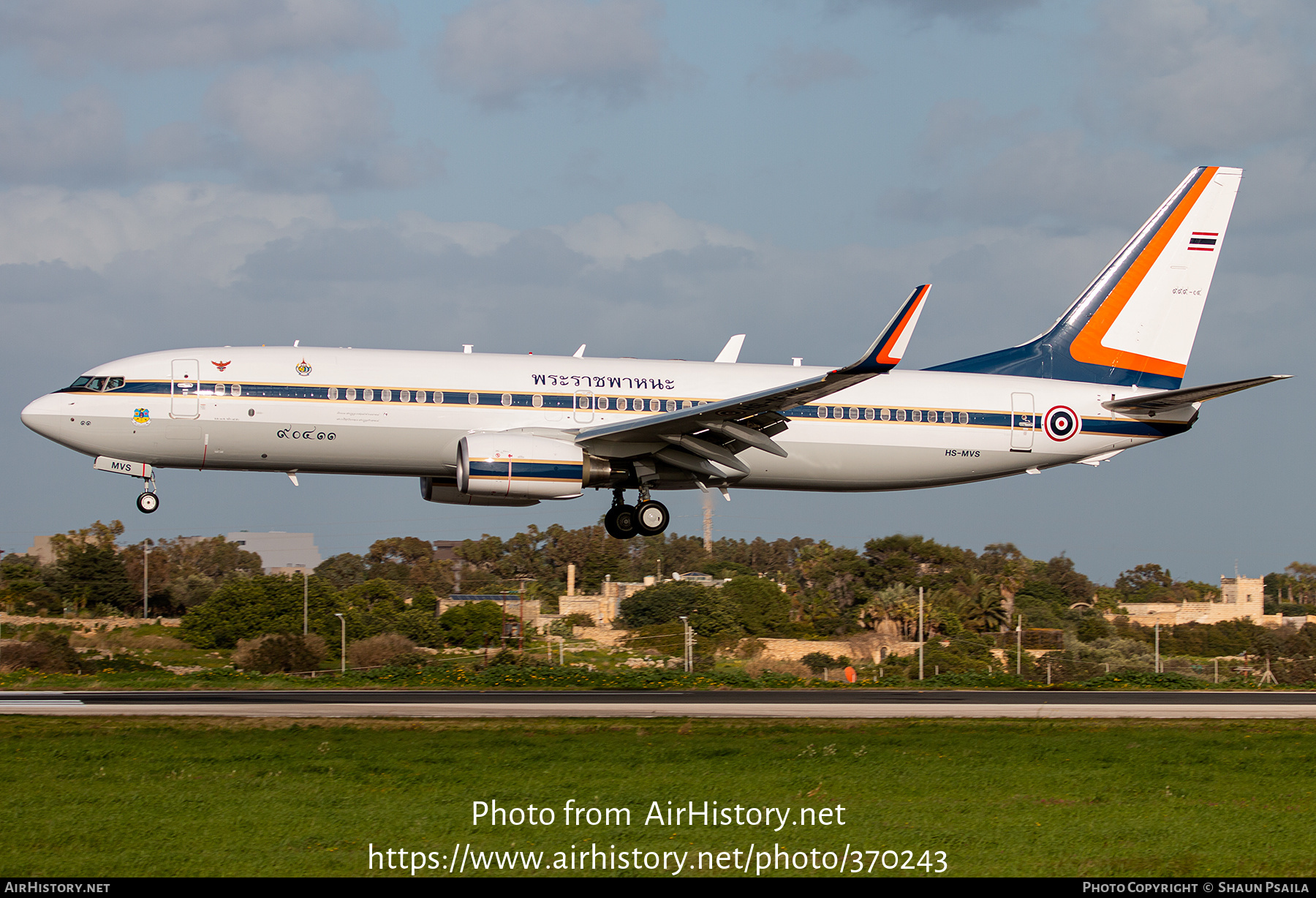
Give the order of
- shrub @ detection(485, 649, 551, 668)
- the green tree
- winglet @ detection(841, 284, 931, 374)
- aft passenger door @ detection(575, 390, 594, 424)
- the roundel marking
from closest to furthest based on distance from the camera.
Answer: winglet @ detection(841, 284, 931, 374)
aft passenger door @ detection(575, 390, 594, 424)
the roundel marking
shrub @ detection(485, 649, 551, 668)
the green tree

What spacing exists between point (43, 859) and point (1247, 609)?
111m

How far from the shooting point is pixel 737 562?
501 ft

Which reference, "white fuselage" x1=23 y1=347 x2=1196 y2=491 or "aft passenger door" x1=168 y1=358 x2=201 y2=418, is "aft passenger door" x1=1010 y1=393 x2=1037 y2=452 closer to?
"white fuselage" x1=23 y1=347 x2=1196 y2=491

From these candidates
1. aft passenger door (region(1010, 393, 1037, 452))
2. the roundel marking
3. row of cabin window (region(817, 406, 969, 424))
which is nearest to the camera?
row of cabin window (region(817, 406, 969, 424))

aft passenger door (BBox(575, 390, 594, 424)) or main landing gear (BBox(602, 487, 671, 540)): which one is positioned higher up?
aft passenger door (BBox(575, 390, 594, 424))

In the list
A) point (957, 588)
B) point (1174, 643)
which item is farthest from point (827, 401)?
point (957, 588)

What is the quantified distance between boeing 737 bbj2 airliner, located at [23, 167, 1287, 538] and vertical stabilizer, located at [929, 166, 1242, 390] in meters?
0.19

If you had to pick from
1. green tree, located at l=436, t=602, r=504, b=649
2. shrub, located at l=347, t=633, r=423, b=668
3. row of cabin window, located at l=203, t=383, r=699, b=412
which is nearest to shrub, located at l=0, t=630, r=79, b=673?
shrub, located at l=347, t=633, r=423, b=668

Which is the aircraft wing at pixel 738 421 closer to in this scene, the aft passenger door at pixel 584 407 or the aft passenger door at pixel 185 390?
the aft passenger door at pixel 584 407

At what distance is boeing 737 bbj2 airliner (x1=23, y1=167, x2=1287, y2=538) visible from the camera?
28.6 metres

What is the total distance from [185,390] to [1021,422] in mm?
20923

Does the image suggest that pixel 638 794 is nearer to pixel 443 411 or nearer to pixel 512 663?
pixel 443 411

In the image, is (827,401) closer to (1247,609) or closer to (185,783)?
(185,783)

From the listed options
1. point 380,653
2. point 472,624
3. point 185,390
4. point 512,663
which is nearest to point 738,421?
point 185,390
